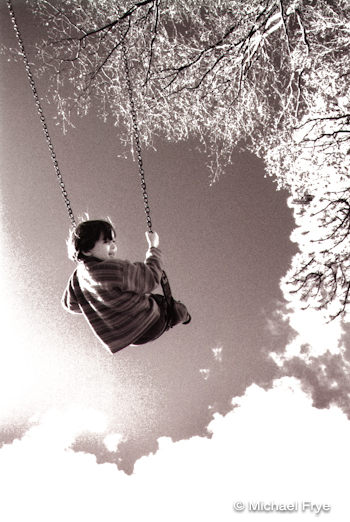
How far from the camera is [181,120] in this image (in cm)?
539

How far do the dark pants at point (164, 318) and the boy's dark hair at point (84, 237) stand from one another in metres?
0.68

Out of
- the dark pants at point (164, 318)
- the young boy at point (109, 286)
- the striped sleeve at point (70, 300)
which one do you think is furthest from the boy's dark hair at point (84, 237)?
the dark pants at point (164, 318)

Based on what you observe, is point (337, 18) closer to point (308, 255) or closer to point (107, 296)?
point (308, 255)

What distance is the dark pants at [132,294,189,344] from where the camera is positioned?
2.62 metres

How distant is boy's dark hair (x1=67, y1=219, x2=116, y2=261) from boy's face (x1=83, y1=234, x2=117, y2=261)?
0.02m

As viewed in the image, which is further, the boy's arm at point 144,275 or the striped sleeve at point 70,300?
the striped sleeve at point 70,300

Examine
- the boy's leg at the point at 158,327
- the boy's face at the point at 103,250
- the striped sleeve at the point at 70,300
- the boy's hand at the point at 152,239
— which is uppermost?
the boy's hand at the point at 152,239

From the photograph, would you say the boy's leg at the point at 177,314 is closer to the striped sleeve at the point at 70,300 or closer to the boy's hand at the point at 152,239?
the boy's hand at the point at 152,239

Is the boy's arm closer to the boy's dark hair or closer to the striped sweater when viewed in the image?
the striped sweater

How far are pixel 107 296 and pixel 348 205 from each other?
174 inches

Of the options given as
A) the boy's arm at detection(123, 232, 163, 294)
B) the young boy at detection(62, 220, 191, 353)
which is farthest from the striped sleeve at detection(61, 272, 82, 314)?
the boy's arm at detection(123, 232, 163, 294)

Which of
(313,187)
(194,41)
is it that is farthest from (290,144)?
(194,41)

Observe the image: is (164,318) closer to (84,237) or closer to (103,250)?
(103,250)

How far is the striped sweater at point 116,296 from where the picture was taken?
2.23 meters
